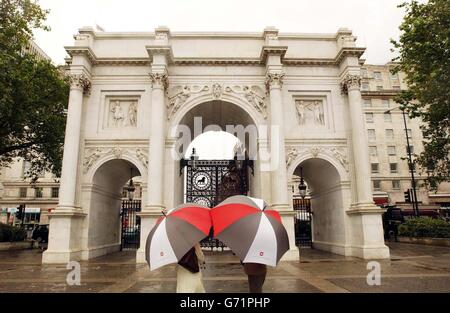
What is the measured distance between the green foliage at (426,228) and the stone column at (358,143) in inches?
380

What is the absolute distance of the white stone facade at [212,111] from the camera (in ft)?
58.2

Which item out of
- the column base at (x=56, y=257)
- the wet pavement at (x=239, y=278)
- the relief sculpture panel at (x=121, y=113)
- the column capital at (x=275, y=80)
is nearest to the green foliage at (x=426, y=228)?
the wet pavement at (x=239, y=278)

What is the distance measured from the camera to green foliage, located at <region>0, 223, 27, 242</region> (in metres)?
26.0

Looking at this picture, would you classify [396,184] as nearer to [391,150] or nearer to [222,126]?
[391,150]

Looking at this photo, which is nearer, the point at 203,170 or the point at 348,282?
the point at 348,282

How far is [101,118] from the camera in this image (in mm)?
19297

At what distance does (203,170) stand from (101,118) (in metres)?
6.85

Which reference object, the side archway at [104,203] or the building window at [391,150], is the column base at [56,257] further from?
the building window at [391,150]

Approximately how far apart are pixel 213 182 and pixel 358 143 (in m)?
8.99

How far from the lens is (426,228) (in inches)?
950

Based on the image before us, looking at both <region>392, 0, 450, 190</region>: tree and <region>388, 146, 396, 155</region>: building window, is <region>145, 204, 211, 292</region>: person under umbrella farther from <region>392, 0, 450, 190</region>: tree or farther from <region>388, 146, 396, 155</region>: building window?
<region>388, 146, 396, 155</region>: building window

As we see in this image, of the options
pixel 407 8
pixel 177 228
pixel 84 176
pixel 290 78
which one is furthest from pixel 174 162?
pixel 407 8

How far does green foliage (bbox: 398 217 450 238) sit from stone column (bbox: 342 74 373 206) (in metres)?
9.66

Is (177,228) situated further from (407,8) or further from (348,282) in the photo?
(407,8)
